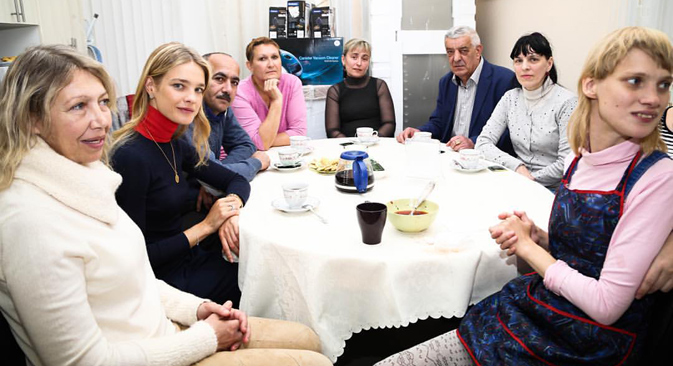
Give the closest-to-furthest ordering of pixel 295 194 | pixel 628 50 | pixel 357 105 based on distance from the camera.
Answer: pixel 628 50, pixel 295 194, pixel 357 105

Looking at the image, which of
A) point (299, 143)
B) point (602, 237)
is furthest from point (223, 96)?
point (602, 237)

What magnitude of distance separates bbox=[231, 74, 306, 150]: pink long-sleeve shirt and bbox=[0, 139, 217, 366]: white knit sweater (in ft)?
5.46

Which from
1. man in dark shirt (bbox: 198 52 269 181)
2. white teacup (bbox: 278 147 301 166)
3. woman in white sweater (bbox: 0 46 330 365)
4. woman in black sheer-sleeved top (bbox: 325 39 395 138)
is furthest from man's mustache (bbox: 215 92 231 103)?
woman in black sheer-sleeved top (bbox: 325 39 395 138)

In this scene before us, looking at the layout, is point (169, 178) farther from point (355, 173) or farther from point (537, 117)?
point (537, 117)

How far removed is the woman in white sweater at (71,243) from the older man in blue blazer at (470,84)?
2.18m

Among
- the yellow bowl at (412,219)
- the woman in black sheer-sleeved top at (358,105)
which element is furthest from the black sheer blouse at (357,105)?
the yellow bowl at (412,219)

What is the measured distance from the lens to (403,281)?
1.13m

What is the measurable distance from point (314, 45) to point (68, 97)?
3176mm

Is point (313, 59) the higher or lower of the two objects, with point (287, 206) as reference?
higher

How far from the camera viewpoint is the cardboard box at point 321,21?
13.1 ft

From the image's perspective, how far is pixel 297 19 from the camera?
156 inches

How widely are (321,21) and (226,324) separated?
3377mm

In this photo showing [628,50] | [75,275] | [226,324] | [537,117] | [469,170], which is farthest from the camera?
Result: [537,117]

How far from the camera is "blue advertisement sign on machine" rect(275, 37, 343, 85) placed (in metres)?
3.87
